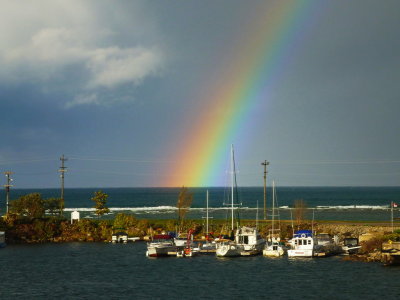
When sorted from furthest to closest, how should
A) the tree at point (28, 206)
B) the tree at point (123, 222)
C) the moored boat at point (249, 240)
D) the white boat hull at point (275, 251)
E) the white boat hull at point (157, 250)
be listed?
the tree at point (123, 222) → the tree at point (28, 206) → the moored boat at point (249, 240) → the white boat hull at point (157, 250) → the white boat hull at point (275, 251)

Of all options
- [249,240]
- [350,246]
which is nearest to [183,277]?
[249,240]

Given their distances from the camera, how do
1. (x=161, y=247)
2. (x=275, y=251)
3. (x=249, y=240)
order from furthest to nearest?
(x=249, y=240) → (x=161, y=247) → (x=275, y=251)

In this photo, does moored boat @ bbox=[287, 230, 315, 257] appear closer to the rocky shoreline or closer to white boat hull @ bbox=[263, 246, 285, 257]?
white boat hull @ bbox=[263, 246, 285, 257]

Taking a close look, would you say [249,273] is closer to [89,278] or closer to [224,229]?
[89,278]

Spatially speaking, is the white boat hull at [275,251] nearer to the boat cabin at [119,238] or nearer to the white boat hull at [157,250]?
the white boat hull at [157,250]

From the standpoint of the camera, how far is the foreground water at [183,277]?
174 feet

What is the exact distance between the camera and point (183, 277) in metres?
62.5

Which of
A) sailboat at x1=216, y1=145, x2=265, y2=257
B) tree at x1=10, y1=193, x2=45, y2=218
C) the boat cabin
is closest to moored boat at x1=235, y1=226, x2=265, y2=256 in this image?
sailboat at x1=216, y1=145, x2=265, y2=257

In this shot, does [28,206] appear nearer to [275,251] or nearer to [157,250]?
[157,250]

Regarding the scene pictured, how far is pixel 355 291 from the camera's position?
174 feet

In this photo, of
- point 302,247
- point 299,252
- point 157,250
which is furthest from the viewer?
point 157,250

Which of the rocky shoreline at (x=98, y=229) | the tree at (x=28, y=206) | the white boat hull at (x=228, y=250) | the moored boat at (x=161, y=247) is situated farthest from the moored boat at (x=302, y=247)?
the tree at (x=28, y=206)

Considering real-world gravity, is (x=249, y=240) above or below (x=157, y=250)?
above

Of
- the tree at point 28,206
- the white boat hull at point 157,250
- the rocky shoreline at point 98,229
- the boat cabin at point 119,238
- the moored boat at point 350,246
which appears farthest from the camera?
the tree at point 28,206
